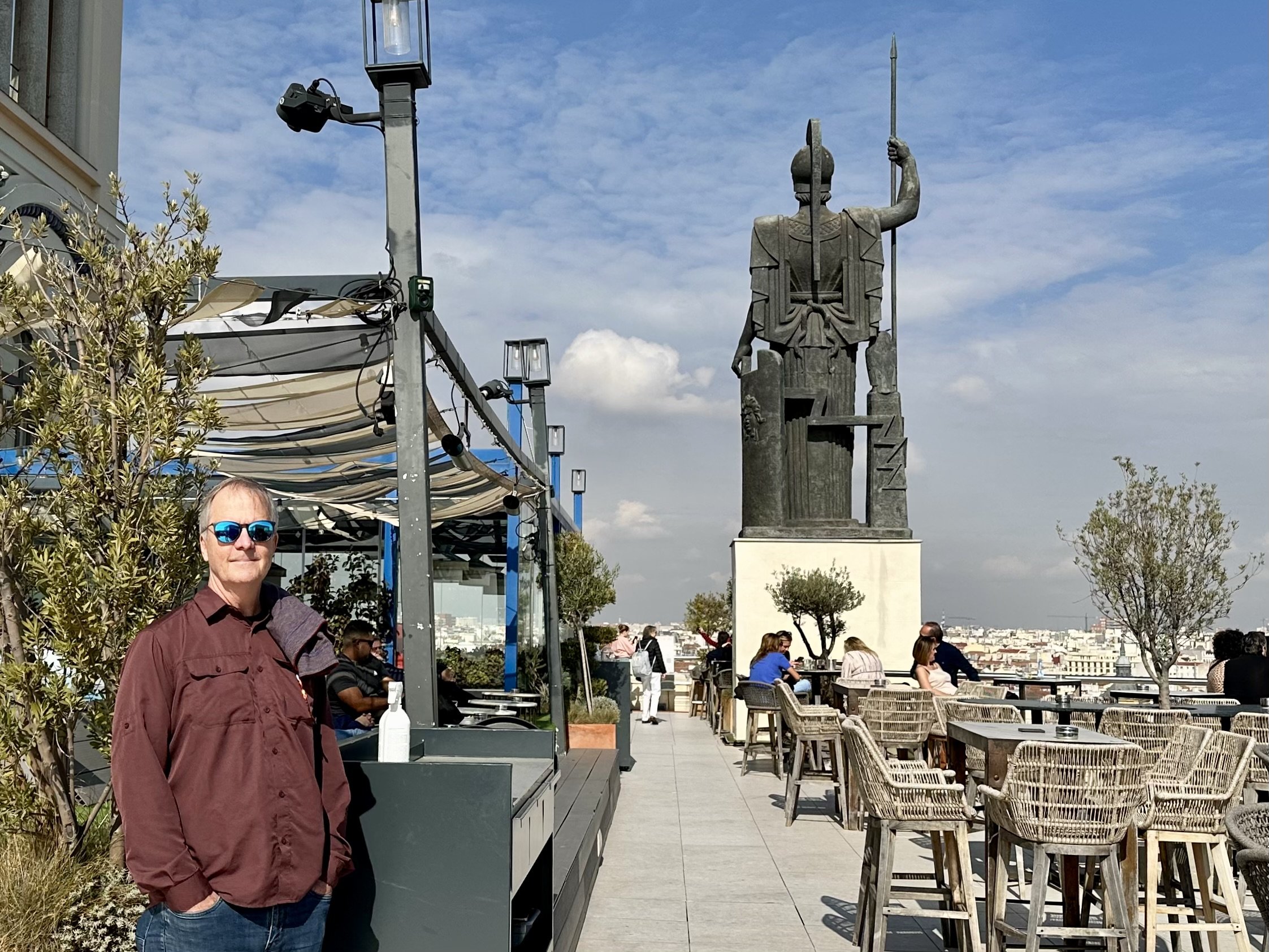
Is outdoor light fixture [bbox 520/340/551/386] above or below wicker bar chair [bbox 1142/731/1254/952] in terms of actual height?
above

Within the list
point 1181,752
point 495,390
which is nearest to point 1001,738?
point 1181,752

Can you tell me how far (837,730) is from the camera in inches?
343

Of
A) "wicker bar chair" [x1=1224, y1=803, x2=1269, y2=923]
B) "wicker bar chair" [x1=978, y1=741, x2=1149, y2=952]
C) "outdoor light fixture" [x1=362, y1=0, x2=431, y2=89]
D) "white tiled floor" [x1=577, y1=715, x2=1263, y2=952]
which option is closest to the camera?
"wicker bar chair" [x1=1224, y1=803, x2=1269, y2=923]

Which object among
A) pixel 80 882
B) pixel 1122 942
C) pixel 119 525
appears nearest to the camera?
pixel 80 882

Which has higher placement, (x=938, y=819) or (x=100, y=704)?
(x=100, y=704)

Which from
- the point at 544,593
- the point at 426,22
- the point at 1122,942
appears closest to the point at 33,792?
the point at 426,22

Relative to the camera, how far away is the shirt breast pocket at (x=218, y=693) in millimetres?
2354

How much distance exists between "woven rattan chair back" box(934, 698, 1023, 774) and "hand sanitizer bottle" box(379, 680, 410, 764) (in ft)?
13.2

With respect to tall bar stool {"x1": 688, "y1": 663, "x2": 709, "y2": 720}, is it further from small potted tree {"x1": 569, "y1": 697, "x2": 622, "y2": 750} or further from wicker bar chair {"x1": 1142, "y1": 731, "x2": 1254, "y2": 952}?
wicker bar chair {"x1": 1142, "y1": 731, "x2": 1254, "y2": 952}

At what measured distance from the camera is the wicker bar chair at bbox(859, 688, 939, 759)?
790 centimetres

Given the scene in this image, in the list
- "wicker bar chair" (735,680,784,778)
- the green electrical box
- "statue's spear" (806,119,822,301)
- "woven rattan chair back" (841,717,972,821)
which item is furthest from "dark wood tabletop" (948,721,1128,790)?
"statue's spear" (806,119,822,301)

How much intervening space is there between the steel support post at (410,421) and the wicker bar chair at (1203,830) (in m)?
2.80

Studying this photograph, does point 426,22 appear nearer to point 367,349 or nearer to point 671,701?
point 367,349

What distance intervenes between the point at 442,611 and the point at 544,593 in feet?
23.9
